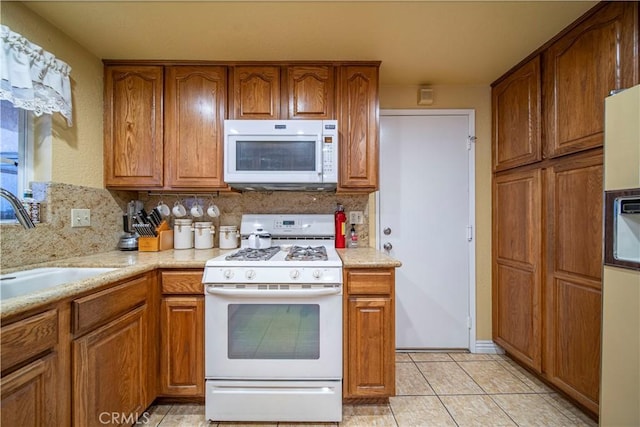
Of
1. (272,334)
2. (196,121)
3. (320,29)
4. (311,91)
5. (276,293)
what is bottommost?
(272,334)

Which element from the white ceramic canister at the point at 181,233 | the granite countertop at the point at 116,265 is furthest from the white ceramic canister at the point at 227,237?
the white ceramic canister at the point at 181,233

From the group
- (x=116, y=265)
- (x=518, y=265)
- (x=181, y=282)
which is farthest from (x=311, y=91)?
(x=518, y=265)

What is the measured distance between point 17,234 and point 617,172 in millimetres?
2782

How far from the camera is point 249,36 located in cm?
175

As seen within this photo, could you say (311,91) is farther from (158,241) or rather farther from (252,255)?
(158,241)

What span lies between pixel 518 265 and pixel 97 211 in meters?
3.00

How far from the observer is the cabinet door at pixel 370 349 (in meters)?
1.62

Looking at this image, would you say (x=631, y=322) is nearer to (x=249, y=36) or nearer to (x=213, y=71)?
(x=249, y=36)

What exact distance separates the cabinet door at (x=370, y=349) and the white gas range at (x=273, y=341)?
0.09m

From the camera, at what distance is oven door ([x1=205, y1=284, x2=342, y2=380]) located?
1569 millimetres

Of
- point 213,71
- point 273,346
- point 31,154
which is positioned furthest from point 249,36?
point 273,346

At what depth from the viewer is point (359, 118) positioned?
202 cm

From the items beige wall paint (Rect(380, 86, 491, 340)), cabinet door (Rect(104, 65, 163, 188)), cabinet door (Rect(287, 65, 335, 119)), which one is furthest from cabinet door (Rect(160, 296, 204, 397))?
beige wall paint (Rect(380, 86, 491, 340))

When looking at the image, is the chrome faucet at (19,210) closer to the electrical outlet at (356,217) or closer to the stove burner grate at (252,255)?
the stove burner grate at (252,255)
